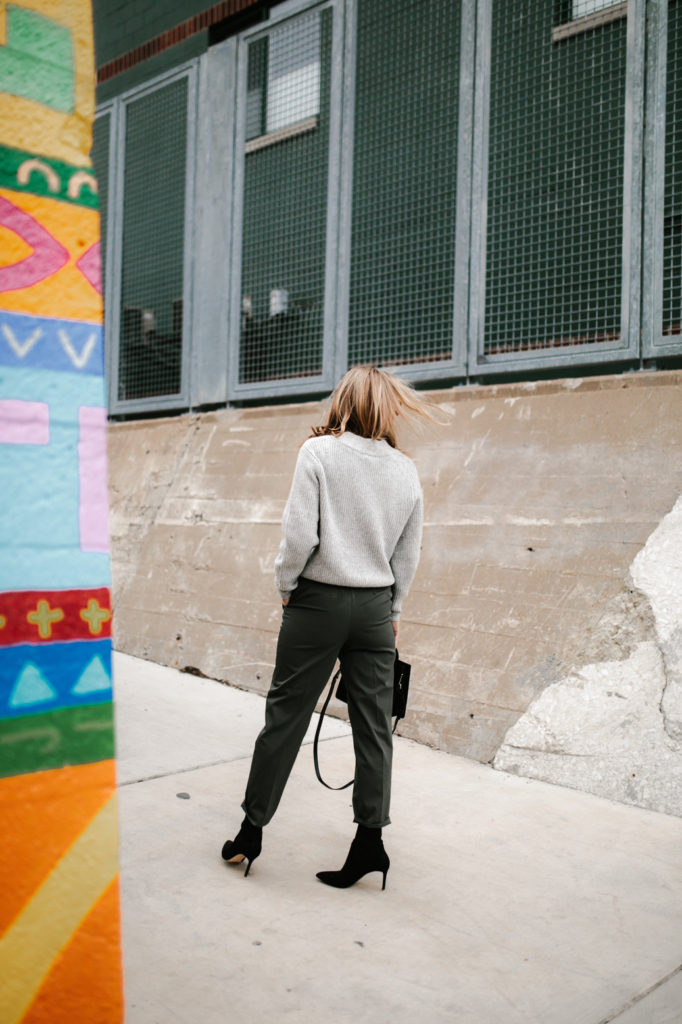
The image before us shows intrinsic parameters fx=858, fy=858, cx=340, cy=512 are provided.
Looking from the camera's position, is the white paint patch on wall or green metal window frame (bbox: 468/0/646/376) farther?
green metal window frame (bbox: 468/0/646/376)

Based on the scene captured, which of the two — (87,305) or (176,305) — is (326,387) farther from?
(87,305)

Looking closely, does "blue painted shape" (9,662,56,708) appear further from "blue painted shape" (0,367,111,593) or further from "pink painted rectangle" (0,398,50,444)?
"pink painted rectangle" (0,398,50,444)

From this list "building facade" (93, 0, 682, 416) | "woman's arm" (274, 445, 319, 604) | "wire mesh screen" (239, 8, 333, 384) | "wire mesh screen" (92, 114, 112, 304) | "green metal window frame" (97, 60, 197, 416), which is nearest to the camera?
"woman's arm" (274, 445, 319, 604)

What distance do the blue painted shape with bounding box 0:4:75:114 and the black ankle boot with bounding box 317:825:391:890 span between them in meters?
2.30

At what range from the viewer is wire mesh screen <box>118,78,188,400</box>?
770cm

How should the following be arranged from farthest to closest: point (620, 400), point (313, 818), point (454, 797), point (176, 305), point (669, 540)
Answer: point (176, 305) → point (620, 400) → point (669, 540) → point (454, 797) → point (313, 818)

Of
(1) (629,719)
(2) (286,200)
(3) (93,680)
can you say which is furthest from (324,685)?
(2) (286,200)

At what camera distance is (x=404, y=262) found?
5.99m

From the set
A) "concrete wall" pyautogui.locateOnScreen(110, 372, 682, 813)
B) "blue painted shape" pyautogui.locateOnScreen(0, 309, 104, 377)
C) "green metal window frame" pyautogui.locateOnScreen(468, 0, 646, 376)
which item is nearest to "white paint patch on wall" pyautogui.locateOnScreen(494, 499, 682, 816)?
"concrete wall" pyautogui.locateOnScreen(110, 372, 682, 813)

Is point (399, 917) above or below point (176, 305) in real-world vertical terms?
below

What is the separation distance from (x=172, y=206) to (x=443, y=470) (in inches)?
166

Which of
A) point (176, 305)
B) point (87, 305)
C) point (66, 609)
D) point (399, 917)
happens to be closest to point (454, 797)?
point (399, 917)

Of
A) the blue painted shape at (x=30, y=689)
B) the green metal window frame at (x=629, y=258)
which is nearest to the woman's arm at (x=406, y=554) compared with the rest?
the blue painted shape at (x=30, y=689)

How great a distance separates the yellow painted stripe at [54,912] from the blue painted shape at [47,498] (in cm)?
44
